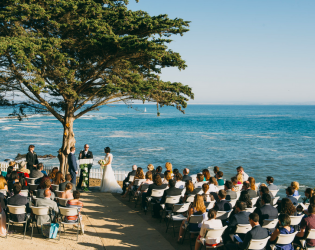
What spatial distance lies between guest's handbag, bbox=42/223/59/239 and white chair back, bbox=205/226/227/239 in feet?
11.7

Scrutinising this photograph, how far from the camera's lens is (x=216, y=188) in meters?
8.23

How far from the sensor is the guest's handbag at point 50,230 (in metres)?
6.50

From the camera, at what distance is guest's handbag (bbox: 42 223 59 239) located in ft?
21.3

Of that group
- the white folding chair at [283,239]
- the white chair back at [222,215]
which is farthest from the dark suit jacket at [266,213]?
the white folding chair at [283,239]

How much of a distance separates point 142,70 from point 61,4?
495 centimetres

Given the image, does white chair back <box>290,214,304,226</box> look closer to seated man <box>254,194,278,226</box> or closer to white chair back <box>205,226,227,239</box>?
seated man <box>254,194,278,226</box>

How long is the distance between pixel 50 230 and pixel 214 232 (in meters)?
3.83

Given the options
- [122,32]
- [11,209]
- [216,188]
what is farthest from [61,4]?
[216,188]

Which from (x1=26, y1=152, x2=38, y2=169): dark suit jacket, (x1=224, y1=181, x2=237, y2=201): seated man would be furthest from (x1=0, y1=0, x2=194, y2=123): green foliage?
(x1=224, y1=181, x2=237, y2=201): seated man

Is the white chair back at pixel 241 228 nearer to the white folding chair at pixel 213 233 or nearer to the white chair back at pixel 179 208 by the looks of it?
the white folding chair at pixel 213 233

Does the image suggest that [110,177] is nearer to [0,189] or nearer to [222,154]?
[0,189]

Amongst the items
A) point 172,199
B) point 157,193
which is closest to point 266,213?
point 172,199

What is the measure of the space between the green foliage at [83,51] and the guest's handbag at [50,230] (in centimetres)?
536

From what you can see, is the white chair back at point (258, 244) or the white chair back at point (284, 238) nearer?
the white chair back at point (258, 244)
